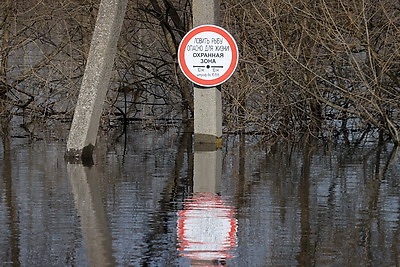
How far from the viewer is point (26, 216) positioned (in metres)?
8.34

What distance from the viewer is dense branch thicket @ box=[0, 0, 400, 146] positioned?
13766 mm

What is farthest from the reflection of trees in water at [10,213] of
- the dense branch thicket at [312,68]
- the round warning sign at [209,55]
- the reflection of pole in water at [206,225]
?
the dense branch thicket at [312,68]

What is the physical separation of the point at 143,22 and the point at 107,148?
146 inches

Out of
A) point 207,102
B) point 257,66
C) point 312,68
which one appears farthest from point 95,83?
point 312,68

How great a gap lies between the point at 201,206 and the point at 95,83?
3.64m

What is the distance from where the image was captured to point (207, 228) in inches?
308

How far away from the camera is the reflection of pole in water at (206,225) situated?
6906 mm

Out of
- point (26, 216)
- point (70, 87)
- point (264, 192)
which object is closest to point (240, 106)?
point (70, 87)

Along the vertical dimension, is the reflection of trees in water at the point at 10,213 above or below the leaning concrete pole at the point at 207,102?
below

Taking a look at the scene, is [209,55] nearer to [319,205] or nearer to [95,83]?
[95,83]

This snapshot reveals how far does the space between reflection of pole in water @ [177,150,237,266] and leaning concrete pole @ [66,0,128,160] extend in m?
1.73

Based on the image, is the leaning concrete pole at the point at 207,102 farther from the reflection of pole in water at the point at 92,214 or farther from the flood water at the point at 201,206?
the reflection of pole in water at the point at 92,214

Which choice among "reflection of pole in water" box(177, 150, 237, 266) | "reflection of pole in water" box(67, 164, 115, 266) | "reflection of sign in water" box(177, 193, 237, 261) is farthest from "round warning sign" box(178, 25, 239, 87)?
"reflection of sign in water" box(177, 193, 237, 261)

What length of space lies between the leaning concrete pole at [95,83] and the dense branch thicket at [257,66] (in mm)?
2408
